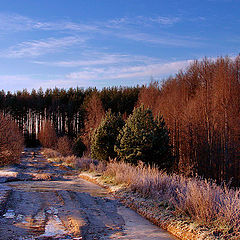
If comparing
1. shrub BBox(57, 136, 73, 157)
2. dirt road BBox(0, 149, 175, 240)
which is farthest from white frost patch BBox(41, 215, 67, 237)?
shrub BBox(57, 136, 73, 157)

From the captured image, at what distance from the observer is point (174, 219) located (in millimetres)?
6777

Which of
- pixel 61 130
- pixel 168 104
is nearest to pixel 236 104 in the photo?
pixel 168 104

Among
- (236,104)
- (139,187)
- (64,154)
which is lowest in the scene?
(64,154)

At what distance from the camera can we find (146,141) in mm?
16297

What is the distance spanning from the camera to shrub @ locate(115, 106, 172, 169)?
16.4 m

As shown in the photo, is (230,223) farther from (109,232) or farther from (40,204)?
(40,204)

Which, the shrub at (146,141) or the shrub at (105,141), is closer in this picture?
the shrub at (146,141)

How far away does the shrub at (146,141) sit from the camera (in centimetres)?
1638

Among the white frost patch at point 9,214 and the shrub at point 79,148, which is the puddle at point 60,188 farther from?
the shrub at point 79,148

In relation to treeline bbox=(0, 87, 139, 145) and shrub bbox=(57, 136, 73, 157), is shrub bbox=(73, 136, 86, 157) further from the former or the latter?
treeline bbox=(0, 87, 139, 145)

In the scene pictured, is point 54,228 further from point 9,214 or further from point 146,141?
point 146,141

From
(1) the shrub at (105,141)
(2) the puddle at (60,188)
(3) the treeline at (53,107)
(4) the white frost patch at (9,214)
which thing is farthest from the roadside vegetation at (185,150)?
(3) the treeline at (53,107)

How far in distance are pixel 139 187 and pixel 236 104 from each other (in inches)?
519

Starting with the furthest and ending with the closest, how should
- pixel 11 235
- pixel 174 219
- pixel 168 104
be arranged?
pixel 168 104 → pixel 174 219 → pixel 11 235
